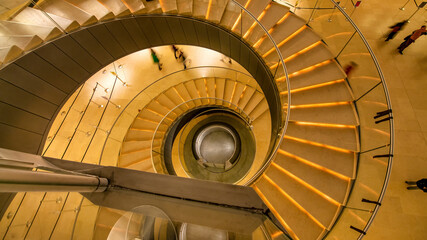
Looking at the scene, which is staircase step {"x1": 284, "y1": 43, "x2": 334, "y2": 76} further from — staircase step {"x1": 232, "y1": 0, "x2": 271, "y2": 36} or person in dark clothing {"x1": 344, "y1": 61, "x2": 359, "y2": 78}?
staircase step {"x1": 232, "y1": 0, "x2": 271, "y2": 36}

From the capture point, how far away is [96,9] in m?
5.99

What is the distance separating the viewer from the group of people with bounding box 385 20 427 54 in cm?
570

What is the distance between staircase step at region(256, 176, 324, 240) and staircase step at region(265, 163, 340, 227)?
0.51 ft

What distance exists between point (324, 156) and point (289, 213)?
56.3 inches

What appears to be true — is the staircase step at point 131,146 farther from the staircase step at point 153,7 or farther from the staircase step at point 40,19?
the staircase step at point 153,7

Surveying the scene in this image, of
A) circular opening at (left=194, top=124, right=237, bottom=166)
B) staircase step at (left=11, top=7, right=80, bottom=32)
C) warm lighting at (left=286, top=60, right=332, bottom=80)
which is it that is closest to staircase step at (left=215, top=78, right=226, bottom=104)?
circular opening at (left=194, top=124, right=237, bottom=166)

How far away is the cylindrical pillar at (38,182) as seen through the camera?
1.75 m

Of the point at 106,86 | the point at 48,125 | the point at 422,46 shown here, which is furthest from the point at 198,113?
the point at 422,46

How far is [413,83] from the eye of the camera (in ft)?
19.0

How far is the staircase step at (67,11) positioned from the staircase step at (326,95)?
630 cm

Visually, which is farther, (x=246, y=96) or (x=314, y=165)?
(x=246, y=96)

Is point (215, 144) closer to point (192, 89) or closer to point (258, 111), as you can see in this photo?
point (258, 111)

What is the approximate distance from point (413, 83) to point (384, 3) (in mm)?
3517

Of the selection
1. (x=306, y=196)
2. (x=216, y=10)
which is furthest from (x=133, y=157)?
(x=306, y=196)
